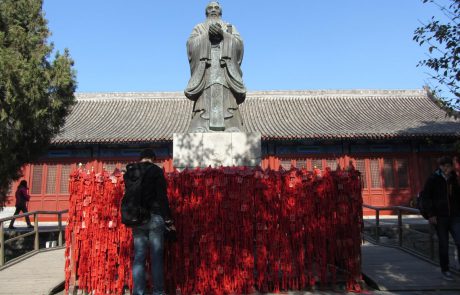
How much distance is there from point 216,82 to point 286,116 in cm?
1373

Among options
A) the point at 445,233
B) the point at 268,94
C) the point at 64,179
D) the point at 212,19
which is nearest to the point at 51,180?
the point at 64,179

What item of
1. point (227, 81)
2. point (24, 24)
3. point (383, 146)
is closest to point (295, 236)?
point (227, 81)

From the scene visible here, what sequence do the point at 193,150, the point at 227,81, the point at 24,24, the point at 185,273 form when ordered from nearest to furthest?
the point at 185,273
the point at 193,150
the point at 227,81
the point at 24,24

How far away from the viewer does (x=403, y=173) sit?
17.5 meters

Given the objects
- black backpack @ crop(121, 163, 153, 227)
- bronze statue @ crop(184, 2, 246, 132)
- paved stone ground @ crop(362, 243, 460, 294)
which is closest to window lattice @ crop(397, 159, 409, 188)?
paved stone ground @ crop(362, 243, 460, 294)

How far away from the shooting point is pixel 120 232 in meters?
4.47

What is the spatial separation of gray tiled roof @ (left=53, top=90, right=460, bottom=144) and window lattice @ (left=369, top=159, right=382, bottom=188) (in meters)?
1.55

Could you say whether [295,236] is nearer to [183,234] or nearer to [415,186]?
[183,234]

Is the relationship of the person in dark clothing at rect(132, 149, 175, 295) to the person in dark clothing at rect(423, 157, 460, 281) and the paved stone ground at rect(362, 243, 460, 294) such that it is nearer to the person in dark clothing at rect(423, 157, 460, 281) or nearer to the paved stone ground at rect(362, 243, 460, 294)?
the paved stone ground at rect(362, 243, 460, 294)

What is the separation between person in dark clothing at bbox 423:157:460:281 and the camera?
4.95 m

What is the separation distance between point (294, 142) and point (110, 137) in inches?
316

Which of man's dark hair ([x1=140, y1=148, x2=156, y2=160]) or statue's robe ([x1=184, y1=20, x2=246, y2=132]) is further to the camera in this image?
statue's robe ([x1=184, y1=20, x2=246, y2=132])

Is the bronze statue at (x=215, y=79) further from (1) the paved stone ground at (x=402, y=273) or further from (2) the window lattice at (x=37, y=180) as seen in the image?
(2) the window lattice at (x=37, y=180)

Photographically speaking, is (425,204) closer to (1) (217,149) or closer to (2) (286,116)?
(1) (217,149)
